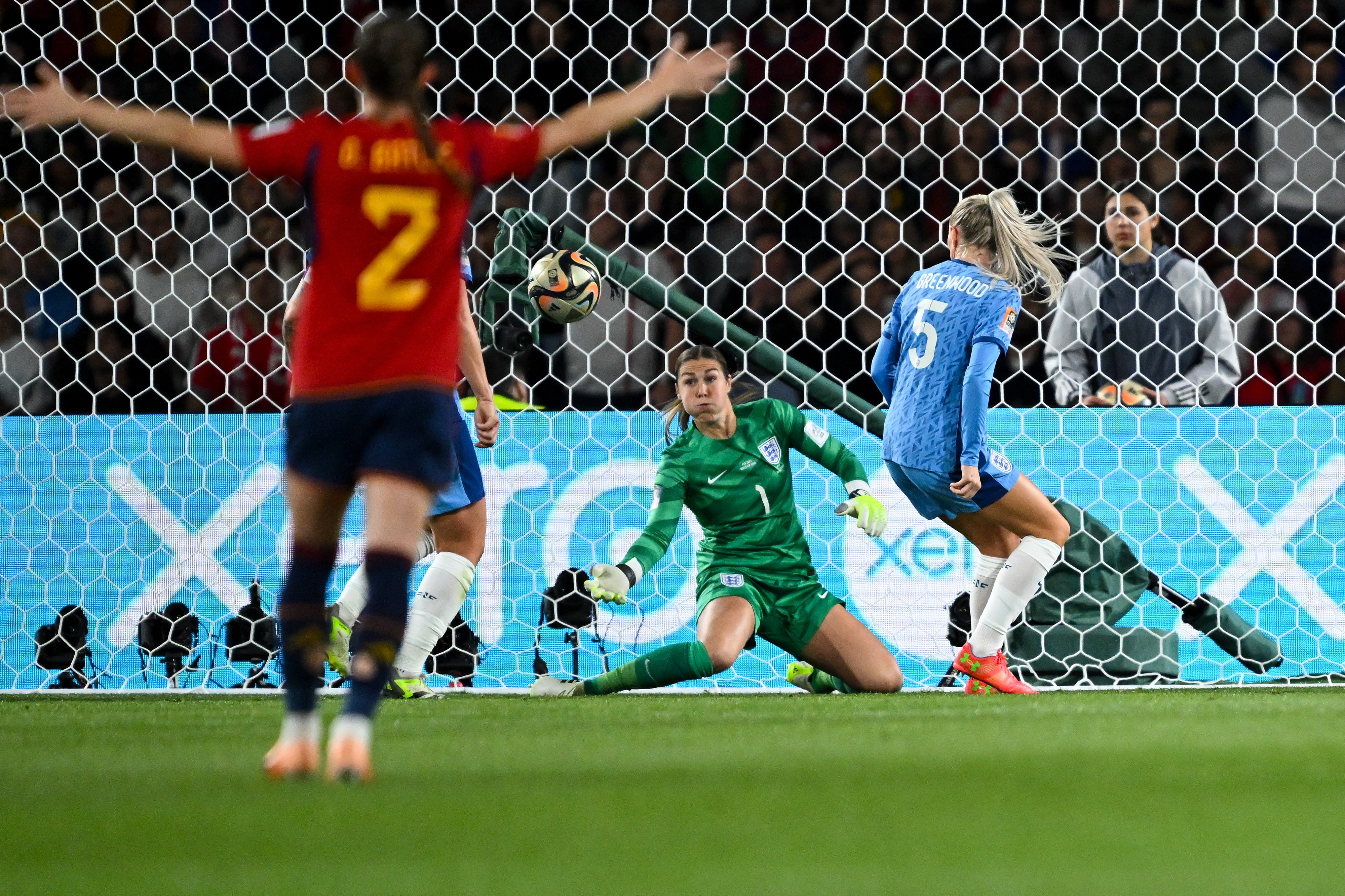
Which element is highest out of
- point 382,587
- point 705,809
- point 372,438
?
point 372,438

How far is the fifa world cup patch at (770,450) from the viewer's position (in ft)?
16.4

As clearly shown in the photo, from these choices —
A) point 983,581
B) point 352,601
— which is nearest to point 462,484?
point 352,601

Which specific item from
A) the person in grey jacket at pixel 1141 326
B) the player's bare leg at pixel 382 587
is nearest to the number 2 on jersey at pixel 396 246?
the player's bare leg at pixel 382 587

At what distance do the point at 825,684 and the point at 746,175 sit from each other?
A: 2379 mm

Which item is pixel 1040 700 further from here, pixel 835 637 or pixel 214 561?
pixel 214 561

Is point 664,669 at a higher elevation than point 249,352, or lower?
lower

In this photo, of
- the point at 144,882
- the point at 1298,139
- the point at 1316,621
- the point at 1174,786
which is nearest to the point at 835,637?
the point at 1316,621

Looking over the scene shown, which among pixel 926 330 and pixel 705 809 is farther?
pixel 926 330

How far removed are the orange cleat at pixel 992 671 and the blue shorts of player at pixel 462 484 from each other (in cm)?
149

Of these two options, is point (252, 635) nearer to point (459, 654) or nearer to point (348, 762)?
point (459, 654)

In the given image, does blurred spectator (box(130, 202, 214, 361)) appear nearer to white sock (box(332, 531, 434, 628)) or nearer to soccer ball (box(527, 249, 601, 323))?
soccer ball (box(527, 249, 601, 323))

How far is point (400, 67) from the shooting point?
98.4 inches

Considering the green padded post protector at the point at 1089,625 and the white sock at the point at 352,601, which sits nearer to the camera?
the white sock at the point at 352,601

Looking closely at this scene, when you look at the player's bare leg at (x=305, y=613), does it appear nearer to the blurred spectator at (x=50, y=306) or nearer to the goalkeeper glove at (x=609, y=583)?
the goalkeeper glove at (x=609, y=583)
